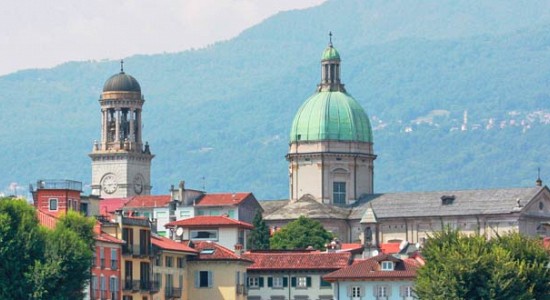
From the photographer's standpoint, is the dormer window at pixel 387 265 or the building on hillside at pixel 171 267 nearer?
the building on hillside at pixel 171 267

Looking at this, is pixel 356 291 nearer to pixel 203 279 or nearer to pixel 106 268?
pixel 203 279

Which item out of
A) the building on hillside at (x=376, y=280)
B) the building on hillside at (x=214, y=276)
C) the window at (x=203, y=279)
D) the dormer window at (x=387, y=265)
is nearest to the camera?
the building on hillside at (x=214, y=276)

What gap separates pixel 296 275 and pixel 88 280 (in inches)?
1308

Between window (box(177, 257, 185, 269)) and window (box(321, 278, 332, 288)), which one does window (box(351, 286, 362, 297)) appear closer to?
window (box(321, 278, 332, 288))

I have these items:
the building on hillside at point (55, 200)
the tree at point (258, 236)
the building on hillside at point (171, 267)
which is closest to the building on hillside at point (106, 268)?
the building on hillside at point (55, 200)

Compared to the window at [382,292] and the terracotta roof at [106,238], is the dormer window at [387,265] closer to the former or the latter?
the window at [382,292]

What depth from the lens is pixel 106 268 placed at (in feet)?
404

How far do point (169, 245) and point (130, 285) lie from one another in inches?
393

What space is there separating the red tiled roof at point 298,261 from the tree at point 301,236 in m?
31.9

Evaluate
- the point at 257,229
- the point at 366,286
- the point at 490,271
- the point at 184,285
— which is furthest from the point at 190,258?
the point at 257,229

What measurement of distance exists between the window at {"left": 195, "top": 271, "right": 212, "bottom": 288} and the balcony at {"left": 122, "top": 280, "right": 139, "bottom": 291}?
11.9 meters

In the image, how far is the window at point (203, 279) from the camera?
139 m

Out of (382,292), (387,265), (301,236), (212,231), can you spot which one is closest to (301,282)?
(212,231)

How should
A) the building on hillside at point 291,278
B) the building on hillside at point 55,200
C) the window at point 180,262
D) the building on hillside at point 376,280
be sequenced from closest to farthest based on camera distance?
the building on hillside at point 55,200, the window at point 180,262, the building on hillside at point 376,280, the building on hillside at point 291,278
